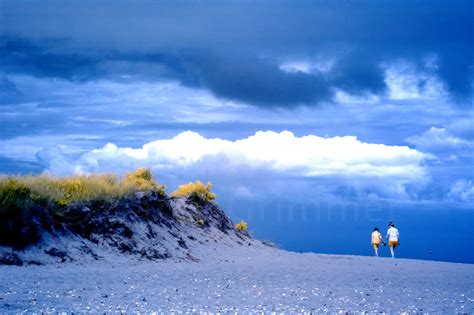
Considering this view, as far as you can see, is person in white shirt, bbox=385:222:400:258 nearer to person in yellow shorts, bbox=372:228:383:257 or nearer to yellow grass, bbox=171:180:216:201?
person in yellow shorts, bbox=372:228:383:257

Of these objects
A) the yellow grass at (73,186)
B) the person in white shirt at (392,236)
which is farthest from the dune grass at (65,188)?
the person in white shirt at (392,236)

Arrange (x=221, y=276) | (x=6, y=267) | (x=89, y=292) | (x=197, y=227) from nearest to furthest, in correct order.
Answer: (x=89, y=292), (x=6, y=267), (x=221, y=276), (x=197, y=227)

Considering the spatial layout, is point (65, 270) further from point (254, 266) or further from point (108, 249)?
point (254, 266)

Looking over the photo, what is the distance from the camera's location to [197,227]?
26797 mm

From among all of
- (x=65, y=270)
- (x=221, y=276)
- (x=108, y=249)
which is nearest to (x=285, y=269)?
(x=221, y=276)

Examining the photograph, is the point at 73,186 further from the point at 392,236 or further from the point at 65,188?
the point at 392,236

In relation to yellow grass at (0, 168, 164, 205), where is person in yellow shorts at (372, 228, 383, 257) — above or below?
below

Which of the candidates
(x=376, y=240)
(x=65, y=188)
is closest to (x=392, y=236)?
(x=376, y=240)

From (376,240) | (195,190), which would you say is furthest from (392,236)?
(195,190)

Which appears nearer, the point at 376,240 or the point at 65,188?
Result: the point at 65,188

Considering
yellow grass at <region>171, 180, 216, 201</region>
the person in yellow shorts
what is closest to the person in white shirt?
the person in yellow shorts

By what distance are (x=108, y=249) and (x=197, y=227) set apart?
760 cm

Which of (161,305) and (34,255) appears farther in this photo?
(34,255)

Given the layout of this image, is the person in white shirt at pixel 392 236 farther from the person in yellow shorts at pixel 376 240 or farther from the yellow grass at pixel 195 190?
the yellow grass at pixel 195 190
